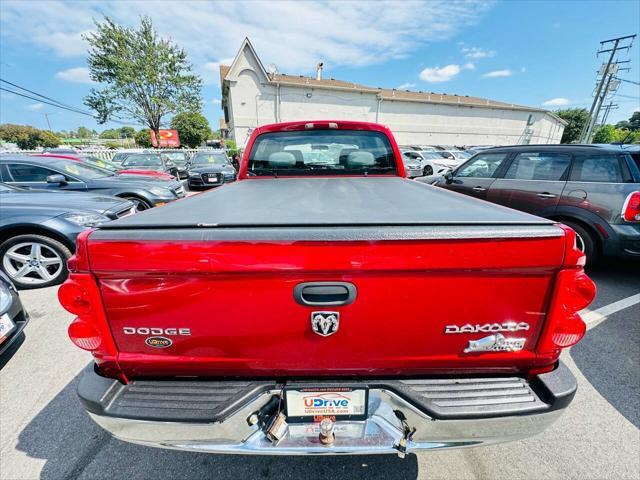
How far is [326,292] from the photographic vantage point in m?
1.14

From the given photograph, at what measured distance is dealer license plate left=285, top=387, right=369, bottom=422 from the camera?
1252 mm

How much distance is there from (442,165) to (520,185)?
43.6 feet

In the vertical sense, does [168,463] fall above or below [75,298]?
below

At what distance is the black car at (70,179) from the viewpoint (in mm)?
6031

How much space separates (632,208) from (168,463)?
214 inches

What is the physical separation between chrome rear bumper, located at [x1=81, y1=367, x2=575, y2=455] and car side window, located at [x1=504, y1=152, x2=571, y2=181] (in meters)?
4.22

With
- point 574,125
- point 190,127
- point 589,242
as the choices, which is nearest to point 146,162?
point 589,242

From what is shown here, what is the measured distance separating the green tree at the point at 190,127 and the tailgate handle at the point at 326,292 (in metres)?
37.4

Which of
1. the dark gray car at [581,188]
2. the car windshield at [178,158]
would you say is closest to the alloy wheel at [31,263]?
the dark gray car at [581,188]

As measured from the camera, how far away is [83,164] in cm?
695

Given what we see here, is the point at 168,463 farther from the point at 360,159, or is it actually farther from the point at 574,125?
the point at 574,125

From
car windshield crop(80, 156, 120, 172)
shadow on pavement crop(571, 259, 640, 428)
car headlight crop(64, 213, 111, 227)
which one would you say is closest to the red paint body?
shadow on pavement crop(571, 259, 640, 428)

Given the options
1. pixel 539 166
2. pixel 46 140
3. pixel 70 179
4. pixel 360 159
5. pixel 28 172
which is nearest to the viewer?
pixel 360 159

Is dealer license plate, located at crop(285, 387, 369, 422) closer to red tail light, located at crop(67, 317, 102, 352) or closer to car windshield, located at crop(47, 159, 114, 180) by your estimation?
red tail light, located at crop(67, 317, 102, 352)
